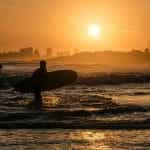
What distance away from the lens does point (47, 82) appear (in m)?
32.0

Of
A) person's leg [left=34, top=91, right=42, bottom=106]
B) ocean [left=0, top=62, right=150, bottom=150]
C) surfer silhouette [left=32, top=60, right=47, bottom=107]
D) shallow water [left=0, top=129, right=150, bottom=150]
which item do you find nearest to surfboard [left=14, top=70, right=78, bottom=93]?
surfer silhouette [left=32, top=60, right=47, bottom=107]

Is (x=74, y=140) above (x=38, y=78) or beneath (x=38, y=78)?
beneath

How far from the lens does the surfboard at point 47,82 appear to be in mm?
31422

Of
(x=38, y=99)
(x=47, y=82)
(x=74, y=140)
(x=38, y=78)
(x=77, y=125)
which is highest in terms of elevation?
(x=38, y=78)

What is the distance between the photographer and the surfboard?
103 feet

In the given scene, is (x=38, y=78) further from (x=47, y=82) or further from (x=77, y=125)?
(x=77, y=125)

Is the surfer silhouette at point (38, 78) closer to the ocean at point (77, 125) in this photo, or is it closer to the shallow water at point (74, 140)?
the ocean at point (77, 125)

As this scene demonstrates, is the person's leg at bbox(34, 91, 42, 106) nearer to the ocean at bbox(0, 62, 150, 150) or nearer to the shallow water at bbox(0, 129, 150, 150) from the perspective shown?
the ocean at bbox(0, 62, 150, 150)

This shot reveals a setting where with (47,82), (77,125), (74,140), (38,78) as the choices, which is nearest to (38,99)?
(38,78)

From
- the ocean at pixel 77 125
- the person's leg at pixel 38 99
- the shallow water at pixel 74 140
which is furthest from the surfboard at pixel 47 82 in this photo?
the shallow water at pixel 74 140

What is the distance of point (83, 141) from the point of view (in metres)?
17.2

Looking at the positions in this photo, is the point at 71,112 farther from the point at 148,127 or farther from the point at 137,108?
the point at 148,127

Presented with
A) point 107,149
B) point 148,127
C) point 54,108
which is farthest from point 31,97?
point 107,149

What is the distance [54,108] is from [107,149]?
11073mm
